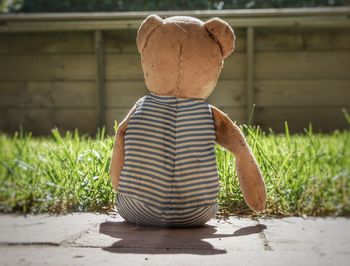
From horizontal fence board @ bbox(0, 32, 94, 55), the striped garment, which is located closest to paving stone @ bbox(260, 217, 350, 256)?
the striped garment

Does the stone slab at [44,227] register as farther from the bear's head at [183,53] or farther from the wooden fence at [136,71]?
the wooden fence at [136,71]

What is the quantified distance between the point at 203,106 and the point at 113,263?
73 centimetres

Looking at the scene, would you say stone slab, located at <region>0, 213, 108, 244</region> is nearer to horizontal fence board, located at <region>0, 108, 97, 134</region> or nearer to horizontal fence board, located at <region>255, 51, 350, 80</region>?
horizontal fence board, located at <region>0, 108, 97, 134</region>

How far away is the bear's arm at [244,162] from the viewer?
1945 mm

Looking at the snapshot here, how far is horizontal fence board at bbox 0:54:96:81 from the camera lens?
20.0ft

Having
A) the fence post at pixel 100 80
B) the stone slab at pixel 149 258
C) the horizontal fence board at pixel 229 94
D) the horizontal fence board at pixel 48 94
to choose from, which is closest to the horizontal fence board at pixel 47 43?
the fence post at pixel 100 80

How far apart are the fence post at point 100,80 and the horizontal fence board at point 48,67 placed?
18cm

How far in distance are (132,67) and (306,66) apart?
6.10ft

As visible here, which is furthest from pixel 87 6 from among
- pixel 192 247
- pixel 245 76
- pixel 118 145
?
pixel 192 247

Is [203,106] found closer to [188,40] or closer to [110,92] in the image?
[188,40]

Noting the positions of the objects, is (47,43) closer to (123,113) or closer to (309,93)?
(123,113)

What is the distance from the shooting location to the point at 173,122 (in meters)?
1.85

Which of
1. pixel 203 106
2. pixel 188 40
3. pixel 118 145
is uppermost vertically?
pixel 188 40

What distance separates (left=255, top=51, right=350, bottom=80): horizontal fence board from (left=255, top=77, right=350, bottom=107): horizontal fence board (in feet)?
0.22
